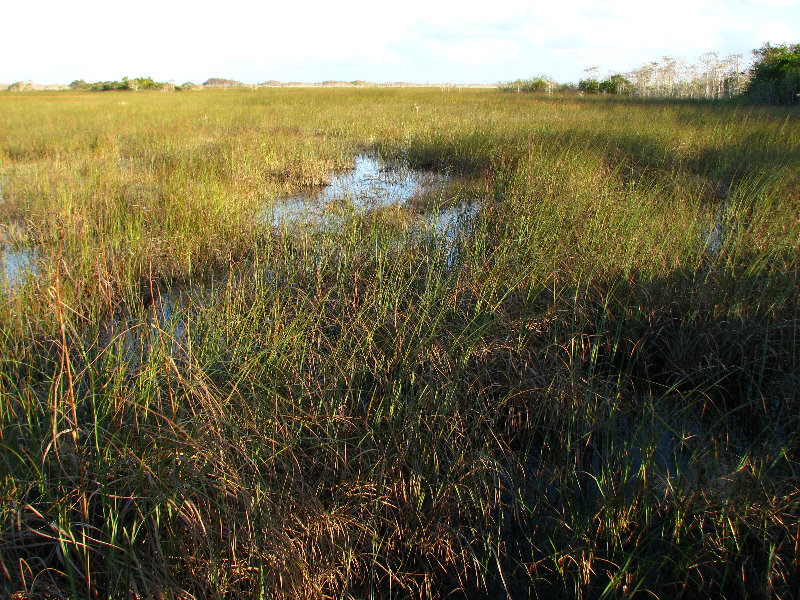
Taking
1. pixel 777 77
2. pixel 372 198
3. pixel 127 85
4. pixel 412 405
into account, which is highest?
pixel 127 85

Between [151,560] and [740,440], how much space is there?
2.36 metres

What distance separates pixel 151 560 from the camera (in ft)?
4.45

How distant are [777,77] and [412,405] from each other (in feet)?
50.8

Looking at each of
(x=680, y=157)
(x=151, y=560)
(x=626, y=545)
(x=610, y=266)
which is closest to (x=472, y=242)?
(x=610, y=266)

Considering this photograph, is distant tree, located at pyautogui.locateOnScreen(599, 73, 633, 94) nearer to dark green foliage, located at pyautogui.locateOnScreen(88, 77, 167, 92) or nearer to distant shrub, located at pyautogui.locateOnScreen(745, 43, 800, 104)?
distant shrub, located at pyautogui.locateOnScreen(745, 43, 800, 104)

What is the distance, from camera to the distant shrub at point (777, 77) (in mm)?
11922

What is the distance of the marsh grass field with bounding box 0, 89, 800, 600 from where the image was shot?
1.47 metres

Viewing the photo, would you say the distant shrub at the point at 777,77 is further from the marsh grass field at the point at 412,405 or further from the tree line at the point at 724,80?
the marsh grass field at the point at 412,405

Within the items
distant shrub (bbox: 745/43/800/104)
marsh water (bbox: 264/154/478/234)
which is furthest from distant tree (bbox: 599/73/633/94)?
marsh water (bbox: 264/154/478/234)

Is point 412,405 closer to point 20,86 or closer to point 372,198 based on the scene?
point 372,198

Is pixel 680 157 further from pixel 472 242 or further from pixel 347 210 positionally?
pixel 347 210

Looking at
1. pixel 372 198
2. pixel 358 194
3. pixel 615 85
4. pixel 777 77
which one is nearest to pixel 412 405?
pixel 372 198

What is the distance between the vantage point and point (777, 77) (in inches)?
500

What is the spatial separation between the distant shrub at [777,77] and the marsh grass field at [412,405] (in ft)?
31.7
